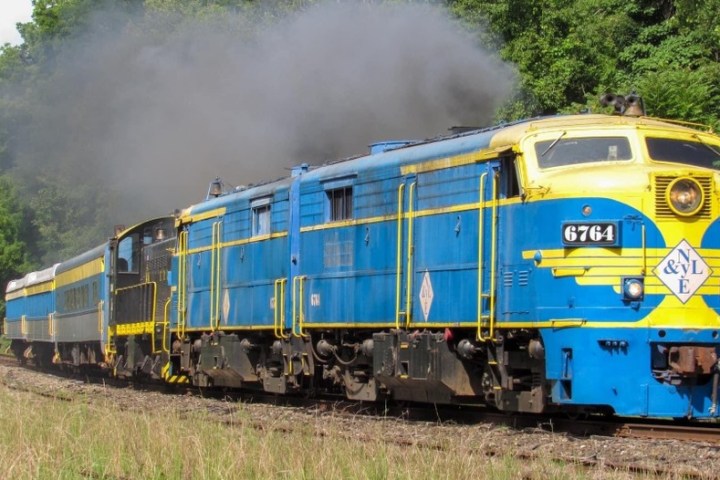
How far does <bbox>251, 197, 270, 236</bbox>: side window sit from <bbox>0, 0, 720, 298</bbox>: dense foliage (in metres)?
9.95

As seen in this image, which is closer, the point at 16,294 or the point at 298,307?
the point at 298,307

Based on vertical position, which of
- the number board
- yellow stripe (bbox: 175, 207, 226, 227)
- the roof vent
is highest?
the roof vent

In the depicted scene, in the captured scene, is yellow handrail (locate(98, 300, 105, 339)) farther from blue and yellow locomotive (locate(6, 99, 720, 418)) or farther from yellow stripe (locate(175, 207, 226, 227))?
blue and yellow locomotive (locate(6, 99, 720, 418))

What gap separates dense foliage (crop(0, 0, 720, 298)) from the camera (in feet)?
92.6

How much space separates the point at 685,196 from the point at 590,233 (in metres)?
1.04

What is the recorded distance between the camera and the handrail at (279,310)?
17.0 m

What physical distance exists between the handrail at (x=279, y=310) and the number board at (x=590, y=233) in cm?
665

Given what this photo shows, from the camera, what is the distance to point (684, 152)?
12102 millimetres

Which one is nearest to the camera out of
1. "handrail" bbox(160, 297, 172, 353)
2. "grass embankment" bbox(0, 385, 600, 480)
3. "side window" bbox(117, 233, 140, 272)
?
"grass embankment" bbox(0, 385, 600, 480)

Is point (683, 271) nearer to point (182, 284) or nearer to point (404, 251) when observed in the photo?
point (404, 251)

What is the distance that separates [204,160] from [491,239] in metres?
23.2

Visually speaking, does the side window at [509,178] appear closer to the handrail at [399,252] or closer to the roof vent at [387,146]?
the handrail at [399,252]

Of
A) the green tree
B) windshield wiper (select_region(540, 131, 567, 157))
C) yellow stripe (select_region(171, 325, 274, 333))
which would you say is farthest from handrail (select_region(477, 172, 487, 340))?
the green tree

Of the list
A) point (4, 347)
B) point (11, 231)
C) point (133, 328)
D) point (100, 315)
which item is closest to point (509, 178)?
point (133, 328)
